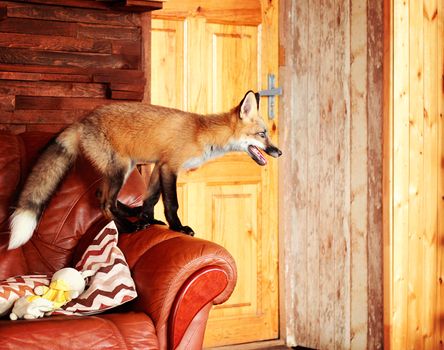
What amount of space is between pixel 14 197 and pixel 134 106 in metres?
0.64

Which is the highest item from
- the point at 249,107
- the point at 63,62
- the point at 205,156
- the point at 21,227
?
the point at 63,62

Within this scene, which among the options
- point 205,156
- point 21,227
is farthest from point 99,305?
point 205,156

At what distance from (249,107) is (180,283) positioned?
1.03 metres

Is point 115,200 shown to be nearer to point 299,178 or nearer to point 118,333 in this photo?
point 118,333

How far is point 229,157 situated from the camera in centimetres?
428

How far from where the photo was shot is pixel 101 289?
2.63m

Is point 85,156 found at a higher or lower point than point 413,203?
higher

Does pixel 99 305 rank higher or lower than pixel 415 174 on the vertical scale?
lower

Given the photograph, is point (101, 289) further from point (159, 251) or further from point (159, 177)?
point (159, 177)

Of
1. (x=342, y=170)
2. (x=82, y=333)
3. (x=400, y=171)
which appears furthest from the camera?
(x=342, y=170)

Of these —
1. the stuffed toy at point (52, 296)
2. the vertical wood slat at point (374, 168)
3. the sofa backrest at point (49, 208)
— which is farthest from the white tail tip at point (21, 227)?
the vertical wood slat at point (374, 168)

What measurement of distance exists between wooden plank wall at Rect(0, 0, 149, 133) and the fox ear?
73 cm

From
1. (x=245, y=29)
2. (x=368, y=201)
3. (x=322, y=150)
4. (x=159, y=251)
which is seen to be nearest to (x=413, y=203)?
(x=368, y=201)

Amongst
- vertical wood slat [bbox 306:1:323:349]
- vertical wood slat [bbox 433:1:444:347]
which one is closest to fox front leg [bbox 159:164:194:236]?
vertical wood slat [bbox 306:1:323:349]
